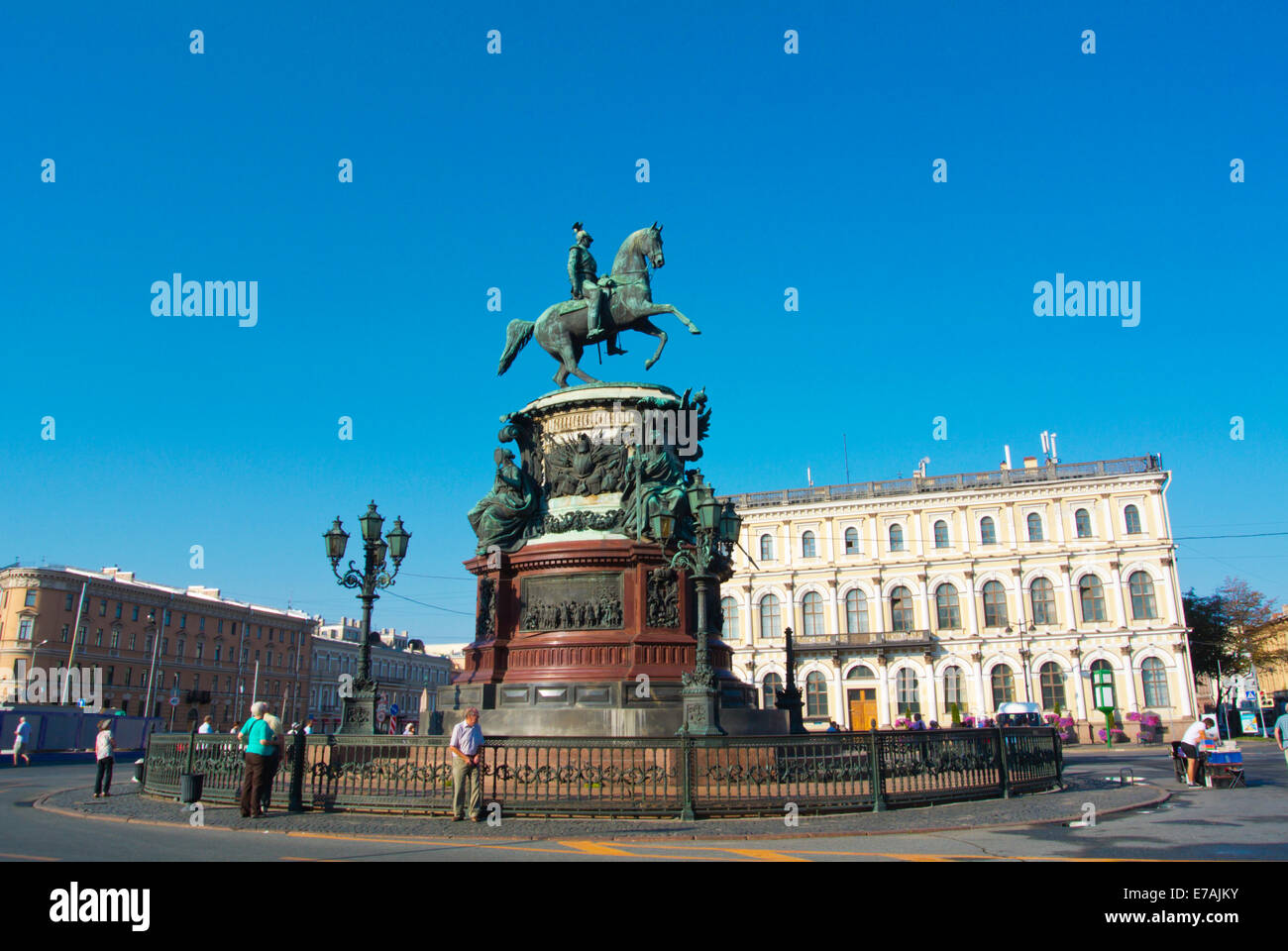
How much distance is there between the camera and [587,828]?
11.0 m

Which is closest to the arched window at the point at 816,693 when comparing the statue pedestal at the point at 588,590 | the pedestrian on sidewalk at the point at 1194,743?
the pedestrian on sidewalk at the point at 1194,743

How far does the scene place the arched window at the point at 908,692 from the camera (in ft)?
185

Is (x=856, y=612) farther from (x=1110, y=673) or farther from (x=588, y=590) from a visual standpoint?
(x=588, y=590)

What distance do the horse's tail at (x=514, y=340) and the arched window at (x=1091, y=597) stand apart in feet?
150

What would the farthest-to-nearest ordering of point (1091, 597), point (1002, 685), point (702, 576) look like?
1. point (1002, 685)
2. point (1091, 597)
3. point (702, 576)

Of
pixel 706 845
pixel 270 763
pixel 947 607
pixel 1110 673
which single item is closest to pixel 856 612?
pixel 947 607

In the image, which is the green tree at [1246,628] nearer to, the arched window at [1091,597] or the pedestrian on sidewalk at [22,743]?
the arched window at [1091,597]

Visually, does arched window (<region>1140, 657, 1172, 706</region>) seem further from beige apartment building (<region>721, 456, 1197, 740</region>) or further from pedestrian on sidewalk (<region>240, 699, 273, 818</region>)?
pedestrian on sidewalk (<region>240, 699, 273, 818</region>)

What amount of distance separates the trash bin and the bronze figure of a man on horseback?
11.2 metres

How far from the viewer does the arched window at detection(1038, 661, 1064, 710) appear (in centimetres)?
5365

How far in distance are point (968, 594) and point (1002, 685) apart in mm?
5871

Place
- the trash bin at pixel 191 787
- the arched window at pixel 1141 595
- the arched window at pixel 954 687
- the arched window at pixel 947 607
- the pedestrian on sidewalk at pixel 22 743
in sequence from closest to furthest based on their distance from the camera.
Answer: the trash bin at pixel 191 787, the pedestrian on sidewalk at pixel 22 743, the arched window at pixel 1141 595, the arched window at pixel 954 687, the arched window at pixel 947 607

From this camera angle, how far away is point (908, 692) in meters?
56.8
